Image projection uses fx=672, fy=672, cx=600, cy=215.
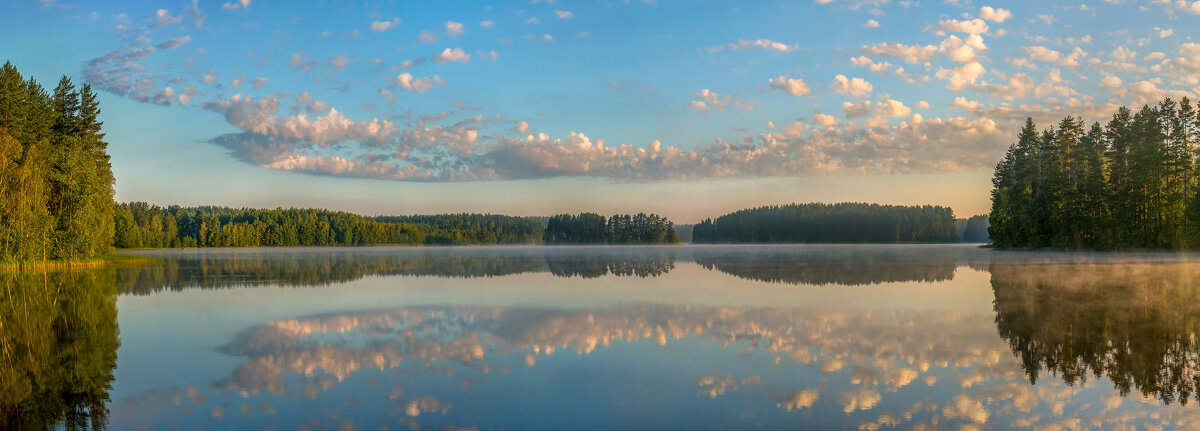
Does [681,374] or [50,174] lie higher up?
[50,174]

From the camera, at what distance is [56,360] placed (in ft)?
44.7

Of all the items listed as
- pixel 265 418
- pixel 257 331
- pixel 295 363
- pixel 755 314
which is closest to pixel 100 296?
pixel 257 331

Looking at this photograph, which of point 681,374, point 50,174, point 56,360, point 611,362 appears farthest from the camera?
point 50,174

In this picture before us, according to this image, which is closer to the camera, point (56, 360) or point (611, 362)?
point (611, 362)

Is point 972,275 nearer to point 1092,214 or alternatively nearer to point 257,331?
point 257,331

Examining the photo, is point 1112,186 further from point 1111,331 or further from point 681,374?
point 681,374

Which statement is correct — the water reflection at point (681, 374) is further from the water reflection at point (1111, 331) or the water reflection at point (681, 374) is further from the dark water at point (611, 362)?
the water reflection at point (1111, 331)

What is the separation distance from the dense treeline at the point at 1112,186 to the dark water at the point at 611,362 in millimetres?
47605

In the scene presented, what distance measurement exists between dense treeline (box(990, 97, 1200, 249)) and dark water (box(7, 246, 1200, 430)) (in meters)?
47.6

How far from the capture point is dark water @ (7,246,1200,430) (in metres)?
9.28

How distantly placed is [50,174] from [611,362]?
189ft

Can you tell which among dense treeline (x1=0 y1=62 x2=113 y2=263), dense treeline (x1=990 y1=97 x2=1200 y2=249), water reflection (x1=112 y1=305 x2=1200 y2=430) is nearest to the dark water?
water reflection (x1=112 y1=305 x2=1200 y2=430)

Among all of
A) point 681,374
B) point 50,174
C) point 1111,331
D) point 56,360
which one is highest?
point 50,174

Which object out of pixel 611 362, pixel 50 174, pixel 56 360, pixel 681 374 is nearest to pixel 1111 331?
pixel 681 374
